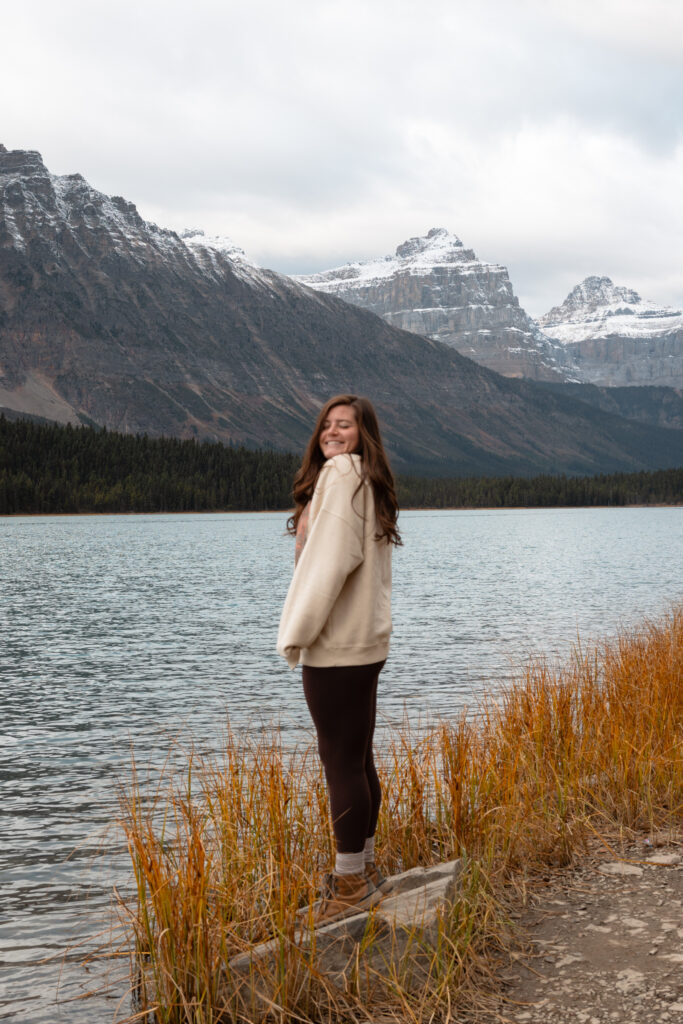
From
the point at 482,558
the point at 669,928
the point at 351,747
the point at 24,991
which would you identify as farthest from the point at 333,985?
the point at 482,558

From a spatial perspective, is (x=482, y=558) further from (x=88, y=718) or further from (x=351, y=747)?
(x=351, y=747)

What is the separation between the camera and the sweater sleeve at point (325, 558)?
17.7 feet

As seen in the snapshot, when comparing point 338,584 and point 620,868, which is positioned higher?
point 338,584

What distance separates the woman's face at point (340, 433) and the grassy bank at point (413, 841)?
2305 millimetres

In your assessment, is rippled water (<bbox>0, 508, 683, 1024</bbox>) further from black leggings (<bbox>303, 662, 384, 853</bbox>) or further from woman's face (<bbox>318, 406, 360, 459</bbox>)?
woman's face (<bbox>318, 406, 360, 459</bbox>)

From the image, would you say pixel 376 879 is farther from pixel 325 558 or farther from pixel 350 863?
pixel 325 558

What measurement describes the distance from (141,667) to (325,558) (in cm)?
2134

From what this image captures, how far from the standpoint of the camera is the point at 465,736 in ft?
27.6

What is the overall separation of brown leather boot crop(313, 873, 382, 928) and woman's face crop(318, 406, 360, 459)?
2480mm

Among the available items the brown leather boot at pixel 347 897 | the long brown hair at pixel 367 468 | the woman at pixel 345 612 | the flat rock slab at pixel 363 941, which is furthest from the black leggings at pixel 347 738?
the long brown hair at pixel 367 468

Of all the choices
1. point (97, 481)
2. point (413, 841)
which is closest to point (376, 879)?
point (413, 841)

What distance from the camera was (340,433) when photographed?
231 inches

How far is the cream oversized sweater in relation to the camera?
540 centimetres

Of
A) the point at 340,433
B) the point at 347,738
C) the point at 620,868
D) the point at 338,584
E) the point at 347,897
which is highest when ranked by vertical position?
Result: the point at 340,433
